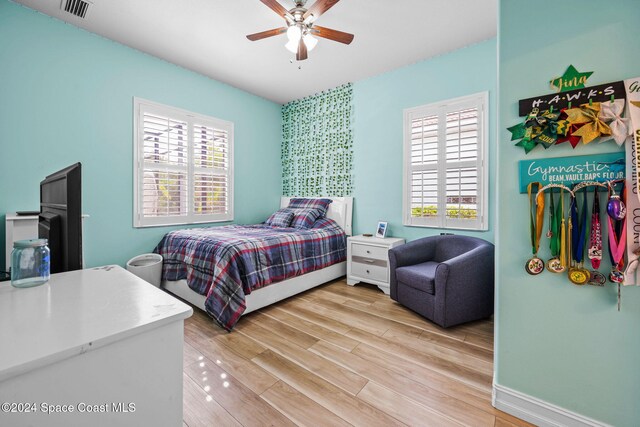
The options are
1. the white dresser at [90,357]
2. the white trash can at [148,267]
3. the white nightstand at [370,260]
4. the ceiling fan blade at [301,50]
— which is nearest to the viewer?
the white dresser at [90,357]

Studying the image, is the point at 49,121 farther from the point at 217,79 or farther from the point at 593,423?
the point at 593,423

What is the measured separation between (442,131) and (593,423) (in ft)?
9.08

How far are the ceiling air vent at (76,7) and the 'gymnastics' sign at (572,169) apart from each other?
3716 millimetres

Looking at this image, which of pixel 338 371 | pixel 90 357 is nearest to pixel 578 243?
pixel 338 371

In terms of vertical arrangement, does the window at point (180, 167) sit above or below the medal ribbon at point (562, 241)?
above

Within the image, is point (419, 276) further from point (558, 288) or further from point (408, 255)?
point (558, 288)

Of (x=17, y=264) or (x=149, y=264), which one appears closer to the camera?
(x=17, y=264)

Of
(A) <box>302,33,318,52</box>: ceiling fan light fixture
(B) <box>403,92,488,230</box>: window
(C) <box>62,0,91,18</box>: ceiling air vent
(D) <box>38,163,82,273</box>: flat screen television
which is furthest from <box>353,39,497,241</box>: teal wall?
(D) <box>38,163,82,273</box>: flat screen television

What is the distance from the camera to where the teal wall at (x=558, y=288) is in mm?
1173

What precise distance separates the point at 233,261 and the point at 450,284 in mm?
1873

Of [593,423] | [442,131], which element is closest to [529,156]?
[593,423]

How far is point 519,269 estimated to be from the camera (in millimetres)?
1412

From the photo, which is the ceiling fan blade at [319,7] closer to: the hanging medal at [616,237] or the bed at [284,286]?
the hanging medal at [616,237]

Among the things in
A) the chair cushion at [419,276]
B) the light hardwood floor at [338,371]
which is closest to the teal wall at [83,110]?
the light hardwood floor at [338,371]
